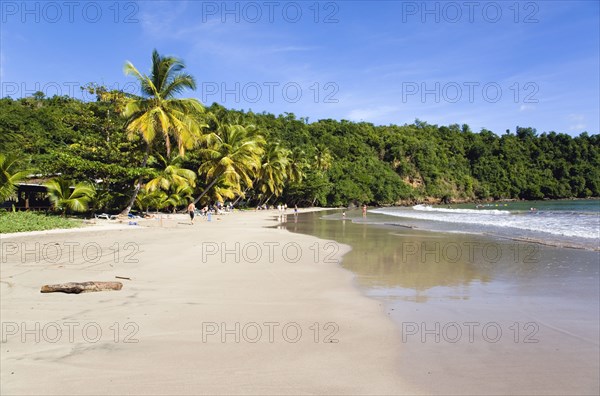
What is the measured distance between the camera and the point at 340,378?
3.67 metres

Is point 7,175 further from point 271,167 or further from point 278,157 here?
point 278,157

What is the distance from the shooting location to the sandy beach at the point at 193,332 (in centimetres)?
355

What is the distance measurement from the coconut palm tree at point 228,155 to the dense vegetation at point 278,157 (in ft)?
0.37

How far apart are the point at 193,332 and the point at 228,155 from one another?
29.0 metres

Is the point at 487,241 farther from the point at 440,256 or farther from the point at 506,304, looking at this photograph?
the point at 506,304

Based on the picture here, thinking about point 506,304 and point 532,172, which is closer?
point 506,304

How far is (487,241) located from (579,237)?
4.34 m

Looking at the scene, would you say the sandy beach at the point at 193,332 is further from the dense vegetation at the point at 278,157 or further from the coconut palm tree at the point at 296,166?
the coconut palm tree at the point at 296,166

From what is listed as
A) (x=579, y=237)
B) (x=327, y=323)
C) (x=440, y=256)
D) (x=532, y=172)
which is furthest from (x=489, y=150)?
(x=327, y=323)

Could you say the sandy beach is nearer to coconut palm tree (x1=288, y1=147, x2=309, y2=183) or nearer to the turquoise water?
the turquoise water

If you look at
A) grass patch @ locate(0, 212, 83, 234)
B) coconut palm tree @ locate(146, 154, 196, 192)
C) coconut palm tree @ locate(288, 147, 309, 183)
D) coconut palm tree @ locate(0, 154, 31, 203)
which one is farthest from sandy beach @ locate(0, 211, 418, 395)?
coconut palm tree @ locate(288, 147, 309, 183)

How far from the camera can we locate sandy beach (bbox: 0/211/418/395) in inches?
140

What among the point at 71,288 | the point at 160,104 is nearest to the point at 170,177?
the point at 160,104

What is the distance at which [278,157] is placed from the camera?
45938mm
